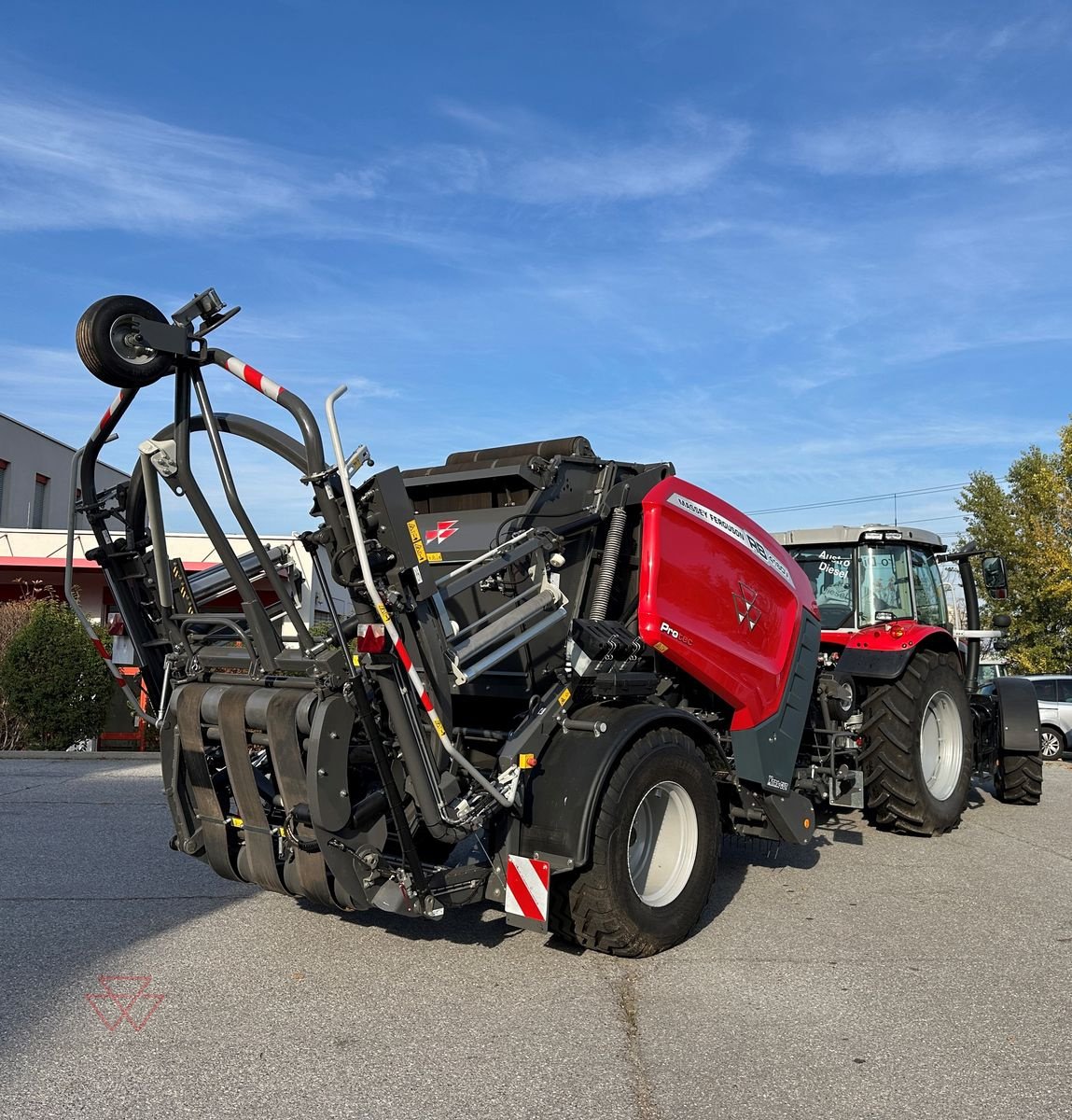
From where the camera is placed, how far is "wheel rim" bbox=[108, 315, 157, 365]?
4.24 metres

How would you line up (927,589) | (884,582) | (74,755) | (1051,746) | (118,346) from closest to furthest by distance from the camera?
1. (118,346)
2. (884,582)
3. (927,589)
4. (74,755)
5. (1051,746)

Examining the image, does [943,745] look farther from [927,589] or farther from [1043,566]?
[1043,566]

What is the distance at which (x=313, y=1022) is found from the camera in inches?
Result: 163

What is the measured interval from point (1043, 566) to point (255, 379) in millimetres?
27107

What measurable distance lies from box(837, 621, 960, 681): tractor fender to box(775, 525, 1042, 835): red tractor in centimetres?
1

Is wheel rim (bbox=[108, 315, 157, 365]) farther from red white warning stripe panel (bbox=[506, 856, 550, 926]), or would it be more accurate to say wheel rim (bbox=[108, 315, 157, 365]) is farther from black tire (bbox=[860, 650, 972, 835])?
black tire (bbox=[860, 650, 972, 835])

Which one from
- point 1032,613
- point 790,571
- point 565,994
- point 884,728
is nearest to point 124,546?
point 565,994

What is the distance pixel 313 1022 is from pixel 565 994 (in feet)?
3.50

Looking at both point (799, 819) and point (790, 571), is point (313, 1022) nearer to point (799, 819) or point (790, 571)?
point (799, 819)

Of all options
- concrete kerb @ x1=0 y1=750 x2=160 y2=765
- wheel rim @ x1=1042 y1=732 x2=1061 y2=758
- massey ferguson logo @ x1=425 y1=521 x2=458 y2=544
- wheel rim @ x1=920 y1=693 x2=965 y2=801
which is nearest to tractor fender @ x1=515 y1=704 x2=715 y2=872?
massey ferguson logo @ x1=425 y1=521 x2=458 y2=544

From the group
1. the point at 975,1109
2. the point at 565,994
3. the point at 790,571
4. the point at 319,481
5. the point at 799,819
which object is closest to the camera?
the point at 975,1109

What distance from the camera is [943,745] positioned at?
8.48 m

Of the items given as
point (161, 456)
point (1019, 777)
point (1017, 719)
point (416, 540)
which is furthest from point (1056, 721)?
point (161, 456)

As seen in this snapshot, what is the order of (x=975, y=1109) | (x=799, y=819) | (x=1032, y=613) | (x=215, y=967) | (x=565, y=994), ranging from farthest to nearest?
(x=1032, y=613)
(x=799, y=819)
(x=215, y=967)
(x=565, y=994)
(x=975, y=1109)
